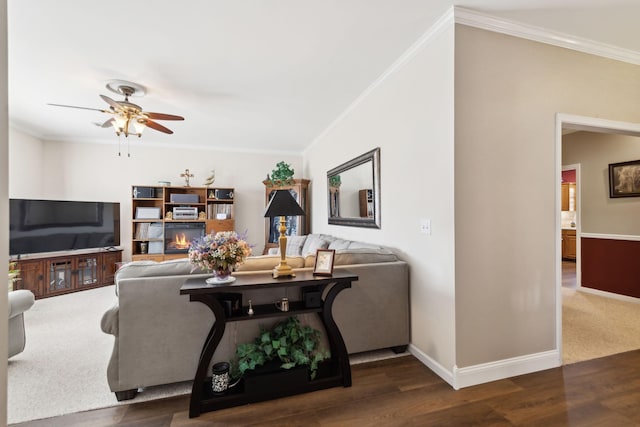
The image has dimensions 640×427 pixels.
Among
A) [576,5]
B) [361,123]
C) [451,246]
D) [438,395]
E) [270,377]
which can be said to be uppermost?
[576,5]

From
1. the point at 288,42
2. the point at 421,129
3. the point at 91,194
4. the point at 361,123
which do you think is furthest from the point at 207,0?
the point at 91,194

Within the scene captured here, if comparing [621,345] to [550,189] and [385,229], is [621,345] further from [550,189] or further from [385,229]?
[385,229]

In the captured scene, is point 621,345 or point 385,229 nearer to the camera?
point 621,345

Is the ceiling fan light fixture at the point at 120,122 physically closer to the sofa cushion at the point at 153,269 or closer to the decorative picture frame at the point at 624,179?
the sofa cushion at the point at 153,269

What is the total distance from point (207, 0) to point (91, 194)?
204 inches

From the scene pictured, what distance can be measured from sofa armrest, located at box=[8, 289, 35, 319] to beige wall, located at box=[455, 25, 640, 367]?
3.39 meters

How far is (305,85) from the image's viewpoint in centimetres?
324

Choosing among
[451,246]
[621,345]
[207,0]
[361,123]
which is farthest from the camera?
[361,123]

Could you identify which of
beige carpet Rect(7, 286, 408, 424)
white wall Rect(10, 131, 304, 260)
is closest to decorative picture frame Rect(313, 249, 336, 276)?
beige carpet Rect(7, 286, 408, 424)

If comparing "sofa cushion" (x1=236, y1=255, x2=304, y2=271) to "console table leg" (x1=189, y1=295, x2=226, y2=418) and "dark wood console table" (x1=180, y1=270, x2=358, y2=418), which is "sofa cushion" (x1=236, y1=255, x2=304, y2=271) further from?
"console table leg" (x1=189, y1=295, x2=226, y2=418)

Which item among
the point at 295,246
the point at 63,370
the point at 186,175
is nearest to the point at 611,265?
the point at 295,246

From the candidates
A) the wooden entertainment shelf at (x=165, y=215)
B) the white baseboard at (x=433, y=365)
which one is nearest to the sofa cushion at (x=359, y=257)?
the white baseboard at (x=433, y=365)

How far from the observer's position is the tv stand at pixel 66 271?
422 cm

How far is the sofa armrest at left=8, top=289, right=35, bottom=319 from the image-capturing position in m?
2.26
